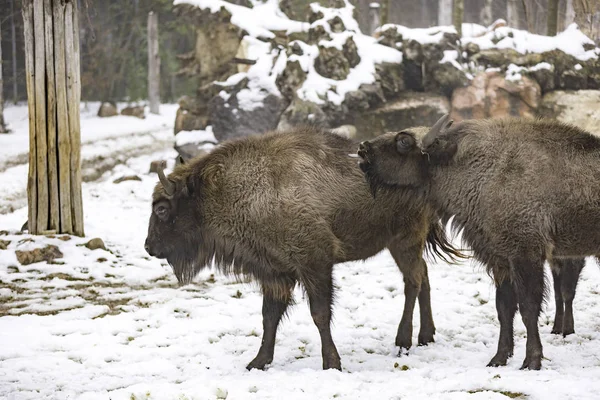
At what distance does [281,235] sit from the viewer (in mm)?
5855

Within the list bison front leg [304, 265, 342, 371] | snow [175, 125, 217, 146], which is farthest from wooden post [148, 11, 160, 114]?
bison front leg [304, 265, 342, 371]

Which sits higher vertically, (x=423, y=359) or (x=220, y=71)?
(x=220, y=71)

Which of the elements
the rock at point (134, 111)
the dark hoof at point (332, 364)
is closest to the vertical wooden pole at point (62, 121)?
the dark hoof at point (332, 364)

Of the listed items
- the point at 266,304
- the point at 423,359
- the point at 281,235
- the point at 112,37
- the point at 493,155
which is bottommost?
the point at 423,359

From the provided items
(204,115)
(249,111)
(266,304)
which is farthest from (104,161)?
(266,304)

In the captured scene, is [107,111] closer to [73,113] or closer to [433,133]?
[73,113]

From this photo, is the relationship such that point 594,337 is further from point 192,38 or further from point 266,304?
point 192,38

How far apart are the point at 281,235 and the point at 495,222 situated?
1.66 metres

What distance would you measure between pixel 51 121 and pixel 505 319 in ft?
22.1

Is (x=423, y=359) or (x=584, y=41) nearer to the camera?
(x=423, y=359)

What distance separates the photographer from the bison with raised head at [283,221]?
5875 mm

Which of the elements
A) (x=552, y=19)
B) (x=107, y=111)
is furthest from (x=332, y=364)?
(x=107, y=111)

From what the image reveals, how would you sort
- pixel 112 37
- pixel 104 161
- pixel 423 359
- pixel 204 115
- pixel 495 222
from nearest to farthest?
pixel 495 222 → pixel 423 359 → pixel 204 115 → pixel 104 161 → pixel 112 37

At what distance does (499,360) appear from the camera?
577 cm
